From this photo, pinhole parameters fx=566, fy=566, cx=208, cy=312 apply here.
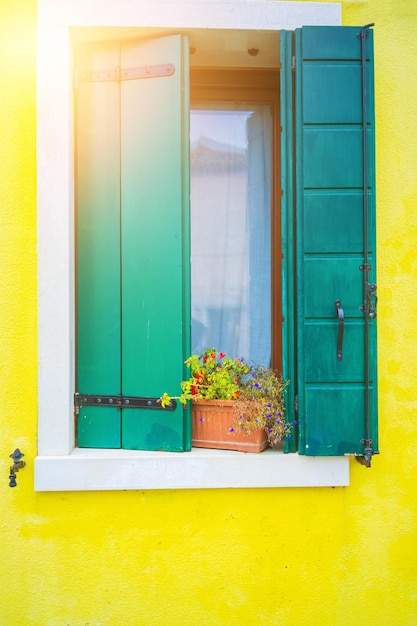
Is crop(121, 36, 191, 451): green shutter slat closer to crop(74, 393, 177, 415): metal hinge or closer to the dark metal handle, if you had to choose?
crop(74, 393, 177, 415): metal hinge

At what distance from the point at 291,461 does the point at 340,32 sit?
199 cm

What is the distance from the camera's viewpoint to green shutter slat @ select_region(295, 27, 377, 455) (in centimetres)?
258

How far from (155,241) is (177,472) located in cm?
109

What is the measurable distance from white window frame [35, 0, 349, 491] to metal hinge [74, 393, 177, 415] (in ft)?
0.27

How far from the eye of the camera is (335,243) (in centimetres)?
259

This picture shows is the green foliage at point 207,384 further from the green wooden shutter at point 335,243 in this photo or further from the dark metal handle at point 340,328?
the dark metal handle at point 340,328

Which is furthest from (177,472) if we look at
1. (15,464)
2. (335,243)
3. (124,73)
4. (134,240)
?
(124,73)

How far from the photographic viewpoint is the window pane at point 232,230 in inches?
125

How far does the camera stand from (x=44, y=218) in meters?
2.66

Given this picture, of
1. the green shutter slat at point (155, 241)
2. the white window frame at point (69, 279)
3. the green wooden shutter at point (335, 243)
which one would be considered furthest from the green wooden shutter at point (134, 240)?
the green wooden shutter at point (335, 243)

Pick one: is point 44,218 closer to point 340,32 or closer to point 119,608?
point 340,32

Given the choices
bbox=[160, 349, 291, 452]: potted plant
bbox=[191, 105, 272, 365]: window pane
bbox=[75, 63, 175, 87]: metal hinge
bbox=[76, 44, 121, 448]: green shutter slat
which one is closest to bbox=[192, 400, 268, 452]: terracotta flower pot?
bbox=[160, 349, 291, 452]: potted plant

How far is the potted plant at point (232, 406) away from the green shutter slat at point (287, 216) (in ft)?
0.28

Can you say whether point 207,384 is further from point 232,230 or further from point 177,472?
point 232,230
